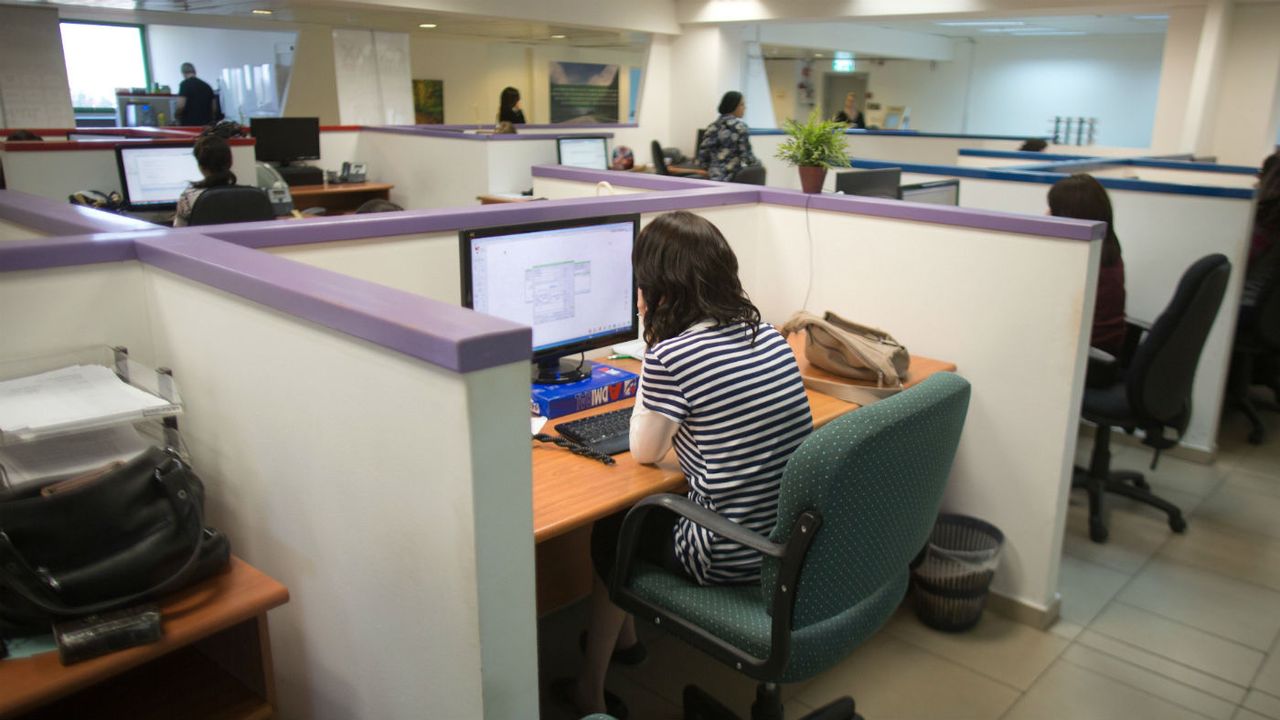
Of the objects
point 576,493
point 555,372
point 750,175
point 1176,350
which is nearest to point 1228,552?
point 1176,350

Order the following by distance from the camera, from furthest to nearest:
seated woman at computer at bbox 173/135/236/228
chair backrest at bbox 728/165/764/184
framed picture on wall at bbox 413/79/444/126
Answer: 1. framed picture on wall at bbox 413/79/444/126
2. chair backrest at bbox 728/165/764/184
3. seated woman at computer at bbox 173/135/236/228

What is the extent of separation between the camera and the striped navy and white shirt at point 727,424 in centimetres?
171

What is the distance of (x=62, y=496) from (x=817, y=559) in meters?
1.11

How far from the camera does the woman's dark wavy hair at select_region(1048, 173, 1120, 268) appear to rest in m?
3.08

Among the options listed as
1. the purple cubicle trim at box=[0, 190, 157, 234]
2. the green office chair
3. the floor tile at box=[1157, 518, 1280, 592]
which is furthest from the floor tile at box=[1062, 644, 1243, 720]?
the purple cubicle trim at box=[0, 190, 157, 234]

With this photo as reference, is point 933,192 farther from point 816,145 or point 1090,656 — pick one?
point 1090,656

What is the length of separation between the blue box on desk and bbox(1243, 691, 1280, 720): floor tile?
1724mm

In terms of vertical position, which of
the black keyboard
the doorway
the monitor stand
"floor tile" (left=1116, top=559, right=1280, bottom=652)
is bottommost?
"floor tile" (left=1116, top=559, right=1280, bottom=652)

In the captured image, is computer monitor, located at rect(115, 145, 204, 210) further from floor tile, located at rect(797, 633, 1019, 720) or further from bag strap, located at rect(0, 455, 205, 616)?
floor tile, located at rect(797, 633, 1019, 720)

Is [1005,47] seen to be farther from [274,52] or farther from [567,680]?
[567,680]

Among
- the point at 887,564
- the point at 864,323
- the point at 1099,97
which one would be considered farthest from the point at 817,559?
the point at 1099,97

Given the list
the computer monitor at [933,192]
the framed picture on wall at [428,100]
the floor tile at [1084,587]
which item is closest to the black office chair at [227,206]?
the computer monitor at [933,192]

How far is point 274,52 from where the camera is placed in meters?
11.7

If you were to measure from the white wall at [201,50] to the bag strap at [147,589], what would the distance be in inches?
480
